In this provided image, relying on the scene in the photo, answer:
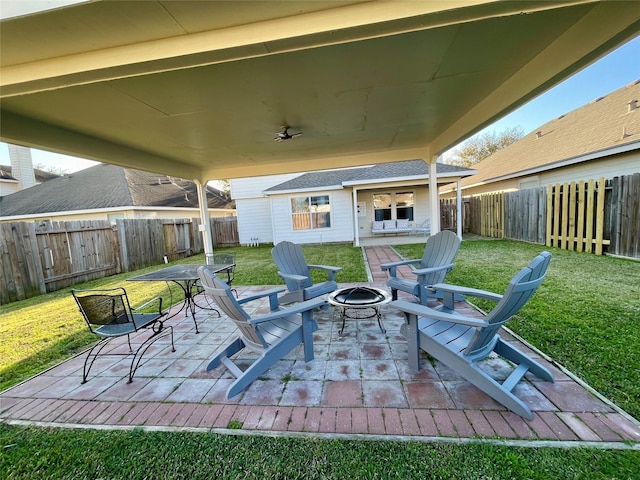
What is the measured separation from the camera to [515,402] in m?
1.94

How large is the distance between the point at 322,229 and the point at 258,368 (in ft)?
35.8

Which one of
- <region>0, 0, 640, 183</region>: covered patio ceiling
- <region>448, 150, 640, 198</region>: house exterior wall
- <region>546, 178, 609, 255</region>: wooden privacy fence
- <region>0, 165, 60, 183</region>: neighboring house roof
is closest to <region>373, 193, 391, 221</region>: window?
<region>448, 150, 640, 198</region>: house exterior wall

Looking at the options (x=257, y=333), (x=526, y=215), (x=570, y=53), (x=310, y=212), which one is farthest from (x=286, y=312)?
(x=310, y=212)

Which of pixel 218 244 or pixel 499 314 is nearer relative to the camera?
pixel 499 314

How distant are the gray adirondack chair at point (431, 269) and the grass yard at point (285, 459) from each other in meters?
2.19

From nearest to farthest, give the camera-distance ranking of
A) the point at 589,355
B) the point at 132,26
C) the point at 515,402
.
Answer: the point at 132,26 → the point at 515,402 → the point at 589,355

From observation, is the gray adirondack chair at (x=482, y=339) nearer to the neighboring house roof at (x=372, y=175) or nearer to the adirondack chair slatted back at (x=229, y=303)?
the adirondack chair slatted back at (x=229, y=303)

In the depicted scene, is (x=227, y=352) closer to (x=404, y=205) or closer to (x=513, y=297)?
(x=513, y=297)

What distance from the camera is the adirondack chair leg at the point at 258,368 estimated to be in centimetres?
231

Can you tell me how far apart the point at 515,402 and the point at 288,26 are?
3029mm

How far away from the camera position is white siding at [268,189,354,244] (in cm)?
1291

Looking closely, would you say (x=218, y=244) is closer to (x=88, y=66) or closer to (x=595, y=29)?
(x=88, y=66)

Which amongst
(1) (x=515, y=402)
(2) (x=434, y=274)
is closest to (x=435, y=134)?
(2) (x=434, y=274)

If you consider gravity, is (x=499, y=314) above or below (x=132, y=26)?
below
